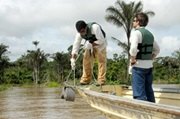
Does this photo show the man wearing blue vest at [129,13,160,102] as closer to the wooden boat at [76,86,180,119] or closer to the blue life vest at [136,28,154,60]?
the blue life vest at [136,28,154,60]

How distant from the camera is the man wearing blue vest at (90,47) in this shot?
24.5 feet

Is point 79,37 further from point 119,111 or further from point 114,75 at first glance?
point 114,75

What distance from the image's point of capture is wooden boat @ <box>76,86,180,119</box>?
4508 millimetres

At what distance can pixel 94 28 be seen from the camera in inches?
295

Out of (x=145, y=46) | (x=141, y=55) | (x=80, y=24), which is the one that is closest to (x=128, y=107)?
(x=141, y=55)

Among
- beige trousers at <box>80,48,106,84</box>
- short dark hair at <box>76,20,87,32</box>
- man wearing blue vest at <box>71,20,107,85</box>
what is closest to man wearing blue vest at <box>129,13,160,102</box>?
short dark hair at <box>76,20,87,32</box>

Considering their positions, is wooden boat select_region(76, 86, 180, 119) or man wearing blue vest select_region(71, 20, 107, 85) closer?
wooden boat select_region(76, 86, 180, 119)

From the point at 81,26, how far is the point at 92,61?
991 mm

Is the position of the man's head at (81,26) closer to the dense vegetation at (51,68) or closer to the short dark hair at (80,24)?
the short dark hair at (80,24)

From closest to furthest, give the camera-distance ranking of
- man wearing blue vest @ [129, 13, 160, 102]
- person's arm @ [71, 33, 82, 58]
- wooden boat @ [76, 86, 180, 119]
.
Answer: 1. wooden boat @ [76, 86, 180, 119]
2. man wearing blue vest @ [129, 13, 160, 102]
3. person's arm @ [71, 33, 82, 58]

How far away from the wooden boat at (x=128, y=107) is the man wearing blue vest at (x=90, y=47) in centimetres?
40

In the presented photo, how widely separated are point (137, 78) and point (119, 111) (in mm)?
504

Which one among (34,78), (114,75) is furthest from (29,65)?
(114,75)

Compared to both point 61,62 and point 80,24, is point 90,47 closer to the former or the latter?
point 80,24
